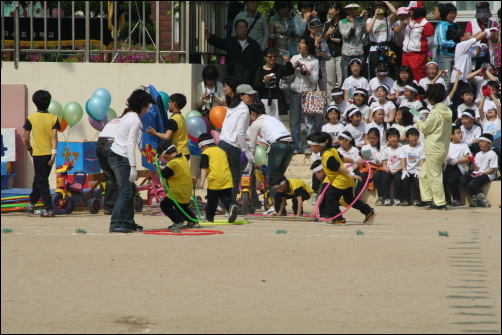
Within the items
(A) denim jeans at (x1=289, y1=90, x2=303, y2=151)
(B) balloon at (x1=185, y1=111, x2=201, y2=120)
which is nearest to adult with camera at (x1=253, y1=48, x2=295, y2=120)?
(A) denim jeans at (x1=289, y1=90, x2=303, y2=151)

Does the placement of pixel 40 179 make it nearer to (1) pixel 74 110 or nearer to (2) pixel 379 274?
(1) pixel 74 110

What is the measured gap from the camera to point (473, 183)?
54.6 ft

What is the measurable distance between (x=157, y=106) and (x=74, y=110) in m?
2.69

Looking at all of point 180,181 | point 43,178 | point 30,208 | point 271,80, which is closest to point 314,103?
point 271,80

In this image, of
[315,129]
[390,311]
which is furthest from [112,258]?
[315,129]

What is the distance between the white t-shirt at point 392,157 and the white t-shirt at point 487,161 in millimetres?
1284

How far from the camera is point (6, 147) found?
58.1ft

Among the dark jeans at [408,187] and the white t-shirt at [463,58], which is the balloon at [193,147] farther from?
the white t-shirt at [463,58]

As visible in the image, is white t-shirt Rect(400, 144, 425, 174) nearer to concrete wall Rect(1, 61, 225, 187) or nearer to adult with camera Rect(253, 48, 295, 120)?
adult with camera Rect(253, 48, 295, 120)

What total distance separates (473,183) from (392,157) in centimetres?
143

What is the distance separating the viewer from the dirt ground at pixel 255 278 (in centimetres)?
750

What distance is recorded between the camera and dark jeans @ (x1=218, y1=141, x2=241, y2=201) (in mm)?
14375

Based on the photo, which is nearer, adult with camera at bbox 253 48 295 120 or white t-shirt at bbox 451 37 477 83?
adult with camera at bbox 253 48 295 120

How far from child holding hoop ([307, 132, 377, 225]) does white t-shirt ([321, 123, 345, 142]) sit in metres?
3.48
